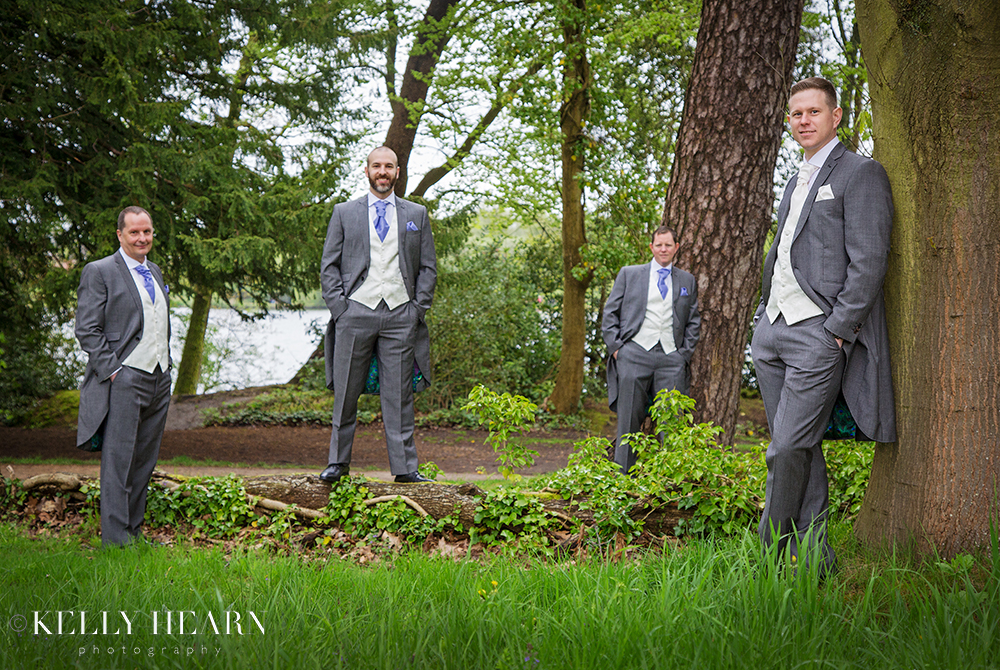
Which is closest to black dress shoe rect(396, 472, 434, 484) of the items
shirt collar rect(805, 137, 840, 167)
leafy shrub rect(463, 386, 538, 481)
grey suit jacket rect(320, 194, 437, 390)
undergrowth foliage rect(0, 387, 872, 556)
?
undergrowth foliage rect(0, 387, 872, 556)

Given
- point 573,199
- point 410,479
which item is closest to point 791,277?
point 410,479

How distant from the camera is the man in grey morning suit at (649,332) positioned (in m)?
6.28

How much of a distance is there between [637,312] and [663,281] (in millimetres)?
366

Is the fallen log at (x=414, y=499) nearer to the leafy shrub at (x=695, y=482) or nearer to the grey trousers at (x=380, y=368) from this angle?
the leafy shrub at (x=695, y=482)

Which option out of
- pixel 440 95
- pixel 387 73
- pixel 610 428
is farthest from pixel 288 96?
pixel 610 428

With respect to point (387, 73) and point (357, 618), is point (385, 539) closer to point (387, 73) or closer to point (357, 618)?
point (357, 618)

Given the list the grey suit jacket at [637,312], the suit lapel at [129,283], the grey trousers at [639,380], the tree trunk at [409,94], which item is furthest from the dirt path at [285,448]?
the tree trunk at [409,94]

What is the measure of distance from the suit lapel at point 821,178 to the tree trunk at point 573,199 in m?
8.29

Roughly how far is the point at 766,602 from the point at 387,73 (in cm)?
1743

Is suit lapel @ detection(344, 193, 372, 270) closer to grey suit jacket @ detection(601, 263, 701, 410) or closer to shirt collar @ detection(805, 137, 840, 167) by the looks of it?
grey suit jacket @ detection(601, 263, 701, 410)

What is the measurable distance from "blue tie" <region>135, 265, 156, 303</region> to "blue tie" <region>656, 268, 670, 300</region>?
3860 mm

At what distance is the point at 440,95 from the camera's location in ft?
42.1

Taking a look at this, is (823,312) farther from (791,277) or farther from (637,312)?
(637,312)

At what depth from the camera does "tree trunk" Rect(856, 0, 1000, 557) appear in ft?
10.3
